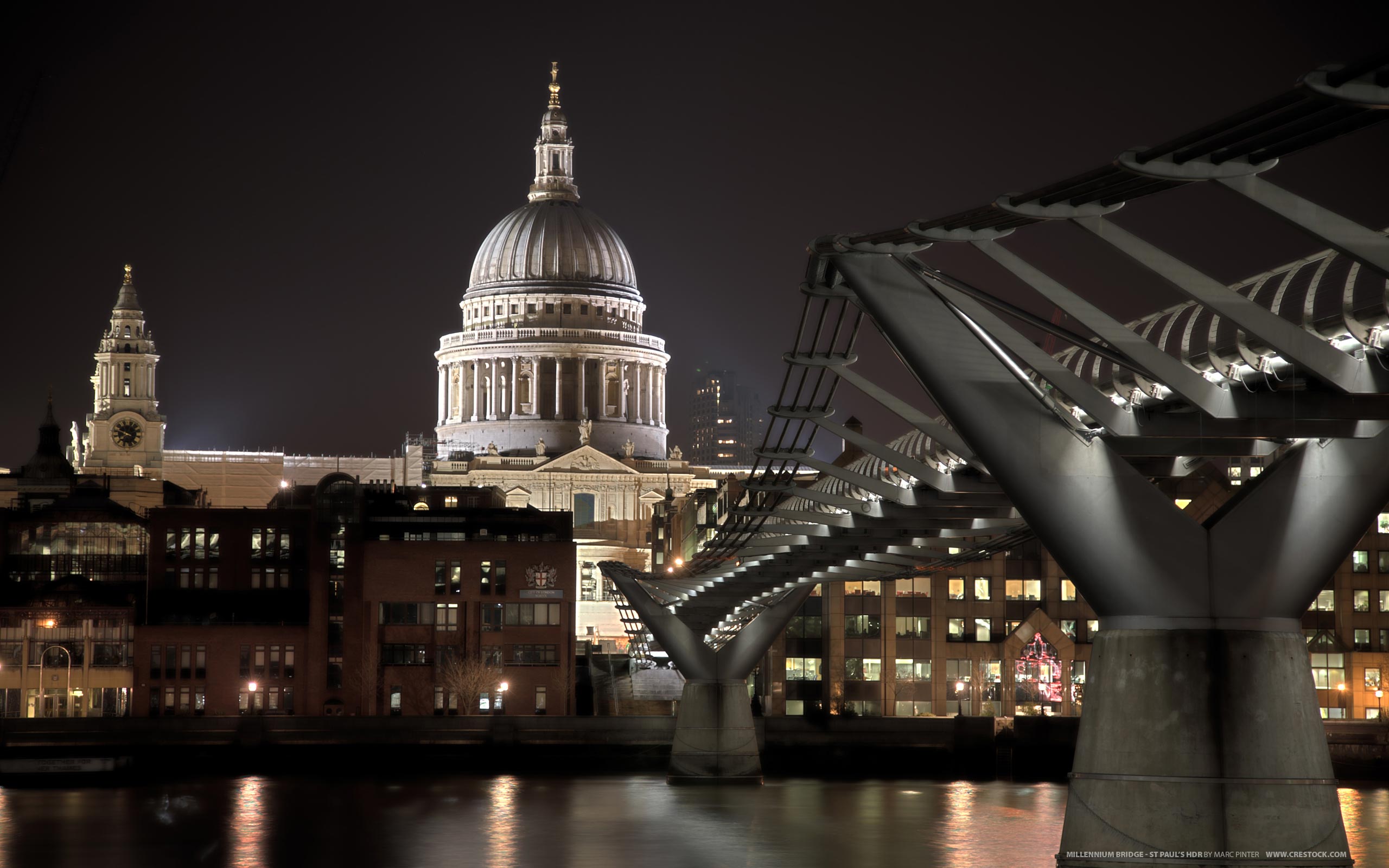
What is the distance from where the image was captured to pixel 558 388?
181 m

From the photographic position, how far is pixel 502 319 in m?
183

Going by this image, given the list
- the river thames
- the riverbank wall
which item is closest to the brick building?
the riverbank wall

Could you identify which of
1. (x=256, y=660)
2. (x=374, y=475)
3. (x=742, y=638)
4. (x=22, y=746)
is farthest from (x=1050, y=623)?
(x=374, y=475)

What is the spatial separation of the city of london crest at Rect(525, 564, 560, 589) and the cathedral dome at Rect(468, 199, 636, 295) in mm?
99327

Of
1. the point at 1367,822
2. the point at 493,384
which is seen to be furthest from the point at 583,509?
the point at 1367,822

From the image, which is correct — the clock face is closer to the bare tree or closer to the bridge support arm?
the bare tree

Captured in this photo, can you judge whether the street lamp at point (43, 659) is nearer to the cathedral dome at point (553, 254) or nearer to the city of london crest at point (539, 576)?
the city of london crest at point (539, 576)

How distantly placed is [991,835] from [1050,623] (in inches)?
1363

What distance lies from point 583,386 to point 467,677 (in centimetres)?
10138

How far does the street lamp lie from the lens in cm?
8700

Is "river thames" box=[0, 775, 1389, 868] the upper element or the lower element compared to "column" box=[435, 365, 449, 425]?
lower

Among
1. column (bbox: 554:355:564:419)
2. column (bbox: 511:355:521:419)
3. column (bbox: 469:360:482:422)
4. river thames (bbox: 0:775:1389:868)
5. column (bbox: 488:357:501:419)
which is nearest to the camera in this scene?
river thames (bbox: 0:775:1389:868)

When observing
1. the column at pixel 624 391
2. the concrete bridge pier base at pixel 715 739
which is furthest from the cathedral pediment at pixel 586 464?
the concrete bridge pier base at pixel 715 739

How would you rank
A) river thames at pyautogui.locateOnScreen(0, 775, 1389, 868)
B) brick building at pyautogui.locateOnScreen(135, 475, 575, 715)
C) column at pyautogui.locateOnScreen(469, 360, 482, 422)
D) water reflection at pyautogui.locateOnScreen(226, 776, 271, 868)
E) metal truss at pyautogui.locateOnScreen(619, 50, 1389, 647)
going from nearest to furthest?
metal truss at pyautogui.locateOnScreen(619, 50, 1389, 647), river thames at pyautogui.locateOnScreen(0, 775, 1389, 868), water reflection at pyautogui.locateOnScreen(226, 776, 271, 868), brick building at pyautogui.locateOnScreen(135, 475, 575, 715), column at pyautogui.locateOnScreen(469, 360, 482, 422)
